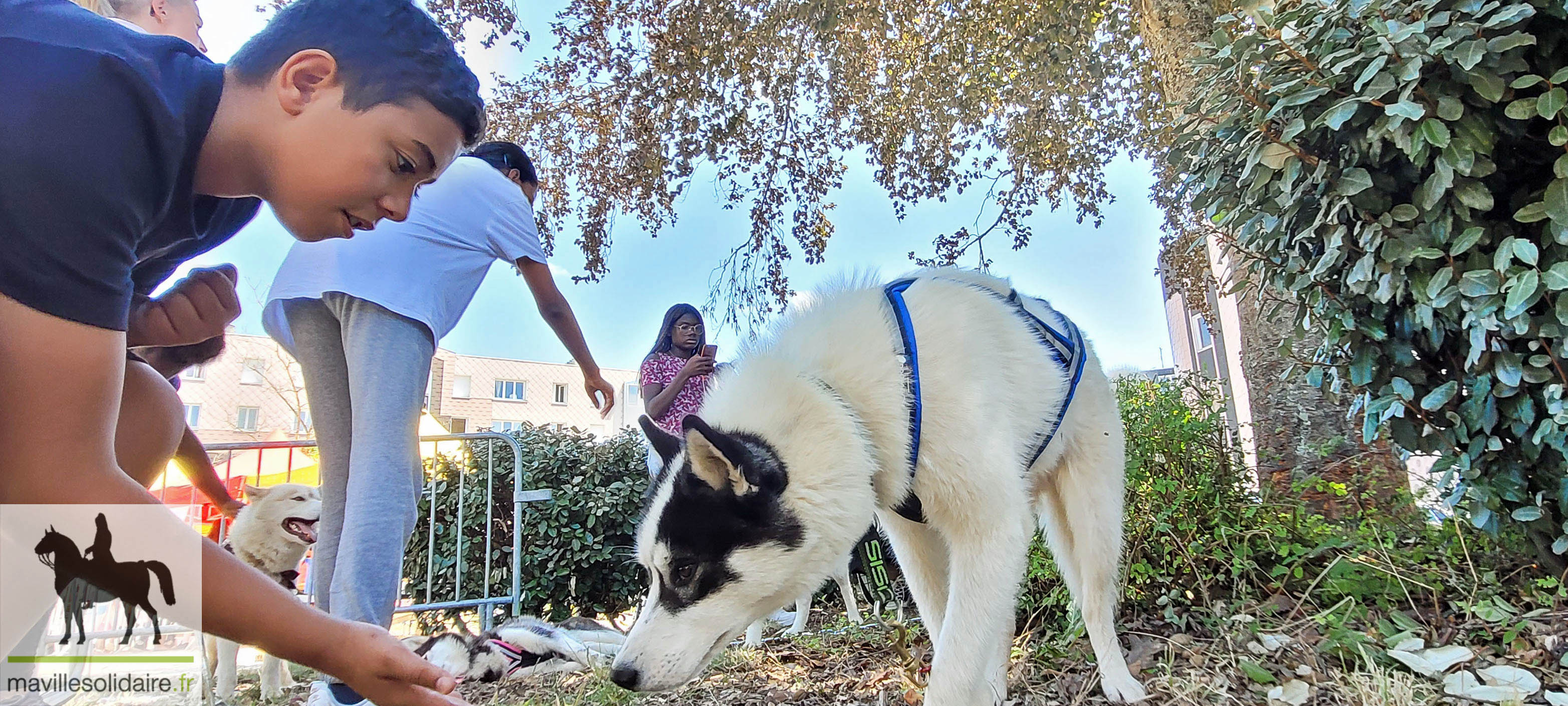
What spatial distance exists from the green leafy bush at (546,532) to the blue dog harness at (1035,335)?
10.6 feet

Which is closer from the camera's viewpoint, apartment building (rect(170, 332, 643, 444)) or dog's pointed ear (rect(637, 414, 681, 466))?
dog's pointed ear (rect(637, 414, 681, 466))

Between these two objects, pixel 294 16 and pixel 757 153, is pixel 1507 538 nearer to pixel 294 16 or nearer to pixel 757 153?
pixel 294 16

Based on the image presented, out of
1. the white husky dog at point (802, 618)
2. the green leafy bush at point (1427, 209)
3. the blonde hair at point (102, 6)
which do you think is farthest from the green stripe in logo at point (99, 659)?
the green leafy bush at point (1427, 209)

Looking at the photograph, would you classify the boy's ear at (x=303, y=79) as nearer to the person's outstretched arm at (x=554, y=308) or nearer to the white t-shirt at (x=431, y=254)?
the white t-shirt at (x=431, y=254)

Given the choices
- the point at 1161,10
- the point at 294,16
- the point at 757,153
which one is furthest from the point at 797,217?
the point at 294,16

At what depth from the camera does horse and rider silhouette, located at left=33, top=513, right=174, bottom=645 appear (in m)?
0.78

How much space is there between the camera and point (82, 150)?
0.76 m

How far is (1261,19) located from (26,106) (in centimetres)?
266

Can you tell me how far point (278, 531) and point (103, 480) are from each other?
3.16 metres

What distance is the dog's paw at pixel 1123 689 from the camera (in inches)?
87.8

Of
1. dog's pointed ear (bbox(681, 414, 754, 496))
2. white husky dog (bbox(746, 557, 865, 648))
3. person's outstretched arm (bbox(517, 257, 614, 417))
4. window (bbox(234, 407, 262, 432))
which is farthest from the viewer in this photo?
window (bbox(234, 407, 262, 432))

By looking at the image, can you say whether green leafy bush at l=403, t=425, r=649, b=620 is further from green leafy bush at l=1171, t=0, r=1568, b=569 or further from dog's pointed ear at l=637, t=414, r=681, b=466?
green leafy bush at l=1171, t=0, r=1568, b=569

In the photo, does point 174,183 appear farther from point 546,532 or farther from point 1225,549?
point 546,532

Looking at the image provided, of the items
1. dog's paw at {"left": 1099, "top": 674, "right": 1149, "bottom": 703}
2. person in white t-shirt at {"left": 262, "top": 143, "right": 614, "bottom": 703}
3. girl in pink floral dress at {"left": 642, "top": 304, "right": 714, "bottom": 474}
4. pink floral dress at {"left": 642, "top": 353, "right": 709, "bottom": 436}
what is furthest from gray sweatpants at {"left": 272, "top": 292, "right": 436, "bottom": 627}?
dog's paw at {"left": 1099, "top": 674, "right": 1149, "bottom": 703}
